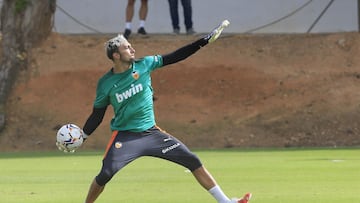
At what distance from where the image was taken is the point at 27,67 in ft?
99.3

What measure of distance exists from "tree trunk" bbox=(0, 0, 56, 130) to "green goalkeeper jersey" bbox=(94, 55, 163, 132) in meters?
17.3

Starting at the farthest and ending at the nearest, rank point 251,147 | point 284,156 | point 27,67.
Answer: point 27,67
point 251,147
point 284,156

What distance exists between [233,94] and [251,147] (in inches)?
121

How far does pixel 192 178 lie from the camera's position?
17.5 metres

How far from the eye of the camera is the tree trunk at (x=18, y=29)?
2995cm

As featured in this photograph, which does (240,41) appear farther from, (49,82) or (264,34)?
(49,82)

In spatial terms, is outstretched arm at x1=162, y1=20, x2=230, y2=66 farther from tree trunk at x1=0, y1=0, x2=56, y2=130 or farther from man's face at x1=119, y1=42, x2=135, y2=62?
tree trunk at x1=0, y1=0, x2=56, y2=130

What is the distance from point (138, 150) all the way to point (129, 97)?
23.6 inches

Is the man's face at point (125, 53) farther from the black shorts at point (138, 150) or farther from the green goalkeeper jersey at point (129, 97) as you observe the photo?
the black shorts at point (138, 150)

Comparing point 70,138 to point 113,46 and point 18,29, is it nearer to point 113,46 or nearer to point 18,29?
point 113,46

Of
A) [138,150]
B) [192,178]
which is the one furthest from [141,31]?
[138,150]

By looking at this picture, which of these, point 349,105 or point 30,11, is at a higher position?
point 30,11

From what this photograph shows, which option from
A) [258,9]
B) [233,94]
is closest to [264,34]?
[258,9]

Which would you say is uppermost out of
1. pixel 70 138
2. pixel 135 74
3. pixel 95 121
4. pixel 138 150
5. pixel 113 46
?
pixel 113 46
